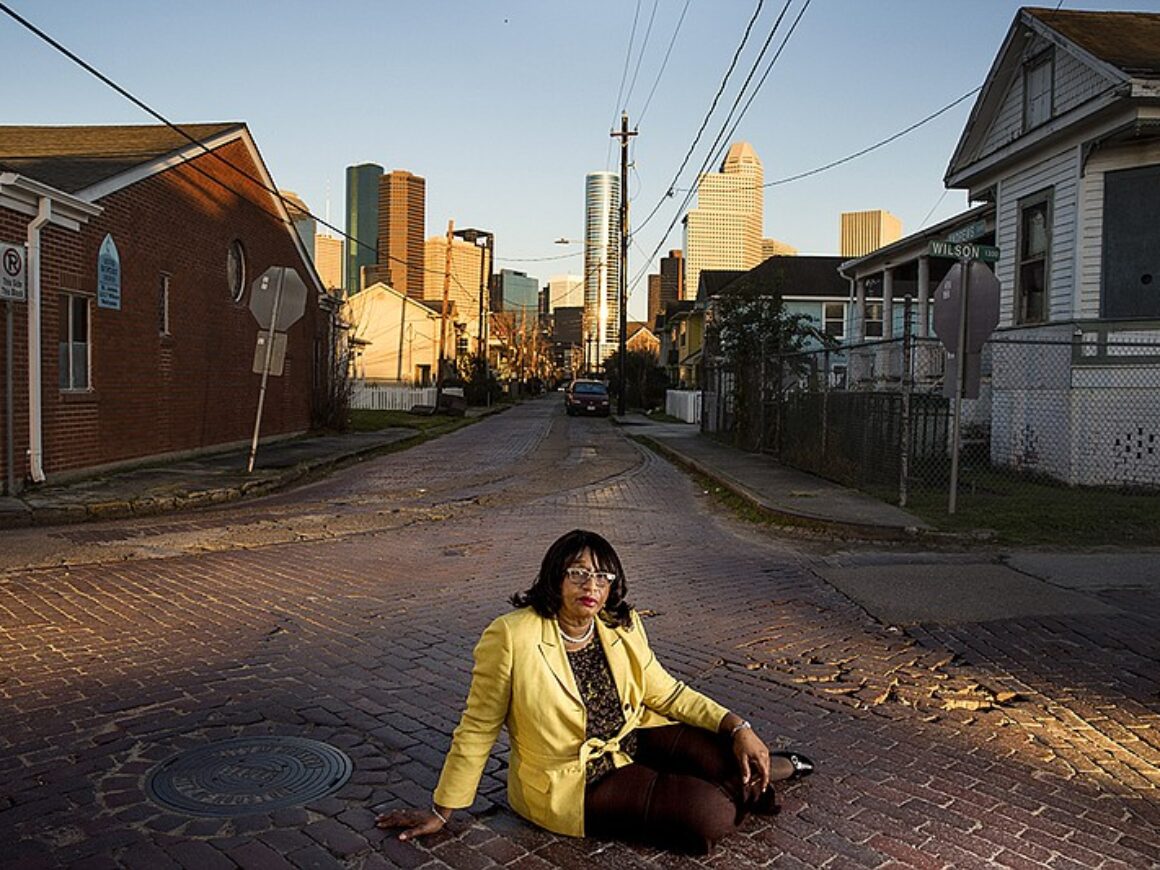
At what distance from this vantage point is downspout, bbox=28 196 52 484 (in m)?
13.3

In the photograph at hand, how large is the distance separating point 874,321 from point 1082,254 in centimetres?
2658

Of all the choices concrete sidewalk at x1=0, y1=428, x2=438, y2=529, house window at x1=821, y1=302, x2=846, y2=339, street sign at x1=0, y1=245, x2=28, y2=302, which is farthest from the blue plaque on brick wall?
house window at x1=821, y1=302, x2=846, y2=339

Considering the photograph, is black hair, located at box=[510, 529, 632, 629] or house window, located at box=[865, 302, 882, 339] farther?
house window, located at box=[865, 302, 882, 339]

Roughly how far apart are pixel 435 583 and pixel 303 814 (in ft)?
14.9

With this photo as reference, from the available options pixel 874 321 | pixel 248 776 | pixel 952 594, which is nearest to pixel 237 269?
pixel 952 594

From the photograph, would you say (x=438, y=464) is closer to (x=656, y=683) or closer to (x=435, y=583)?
(x=435, y=583)

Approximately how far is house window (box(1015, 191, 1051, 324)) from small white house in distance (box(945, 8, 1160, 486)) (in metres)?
0.03

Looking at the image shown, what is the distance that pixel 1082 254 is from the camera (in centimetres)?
1515

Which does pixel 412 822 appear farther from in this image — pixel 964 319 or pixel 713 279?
pixel 713 279

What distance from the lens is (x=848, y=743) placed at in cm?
482

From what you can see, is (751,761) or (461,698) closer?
(751,761)

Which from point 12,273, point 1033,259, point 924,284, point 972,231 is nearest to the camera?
point 12,273

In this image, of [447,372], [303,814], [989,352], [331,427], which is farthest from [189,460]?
[447,372]

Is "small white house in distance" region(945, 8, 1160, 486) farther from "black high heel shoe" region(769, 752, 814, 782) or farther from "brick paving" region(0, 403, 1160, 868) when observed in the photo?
"black high heel shoe" region(769, 752, 814, 782)
